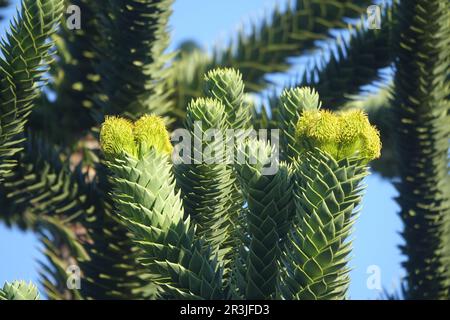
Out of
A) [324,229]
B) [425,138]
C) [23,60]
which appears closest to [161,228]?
[324,229]

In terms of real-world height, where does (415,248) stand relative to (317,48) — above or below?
below

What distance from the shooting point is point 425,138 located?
4.77m

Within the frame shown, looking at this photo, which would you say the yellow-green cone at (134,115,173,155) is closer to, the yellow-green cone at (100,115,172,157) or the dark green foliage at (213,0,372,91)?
the yellow-green cone at (100,115,172,157)

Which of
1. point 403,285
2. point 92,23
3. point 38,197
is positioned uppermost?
point 92,23

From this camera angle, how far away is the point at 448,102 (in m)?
4.80

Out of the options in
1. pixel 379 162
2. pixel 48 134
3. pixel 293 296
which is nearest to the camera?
pixel 293 296

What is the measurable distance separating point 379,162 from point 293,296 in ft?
15.1

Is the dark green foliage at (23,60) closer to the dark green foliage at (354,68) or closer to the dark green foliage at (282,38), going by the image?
the dark green foliage at (354,68)

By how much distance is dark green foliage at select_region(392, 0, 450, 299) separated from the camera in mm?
4746

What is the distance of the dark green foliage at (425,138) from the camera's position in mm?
4746

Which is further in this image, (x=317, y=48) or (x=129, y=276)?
(x=317, y=48)

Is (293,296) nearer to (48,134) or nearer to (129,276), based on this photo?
(129,276)
